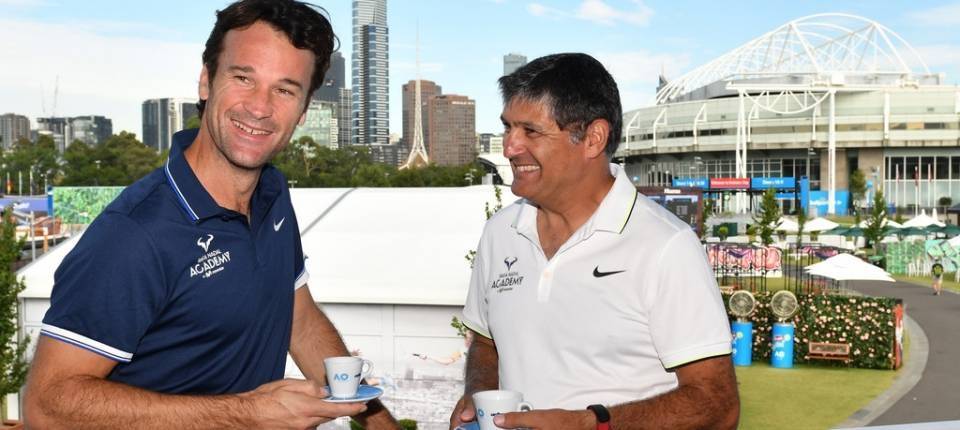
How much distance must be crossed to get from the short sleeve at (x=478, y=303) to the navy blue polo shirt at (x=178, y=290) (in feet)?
2.65

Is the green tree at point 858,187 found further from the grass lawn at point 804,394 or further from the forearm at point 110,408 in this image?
the forearm at point 110,408

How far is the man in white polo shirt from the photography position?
262cm

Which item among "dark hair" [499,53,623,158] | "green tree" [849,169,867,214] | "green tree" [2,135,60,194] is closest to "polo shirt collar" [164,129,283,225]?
"dark hair" [499,53,623,158]

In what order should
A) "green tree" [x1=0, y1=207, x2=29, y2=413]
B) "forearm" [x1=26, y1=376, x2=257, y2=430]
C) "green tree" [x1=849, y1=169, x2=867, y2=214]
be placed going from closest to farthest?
1. "forearm" [x1=26, y1=376, x2=257, y2=430]
2. "green tree" [x1=0, y1=207, x2=29, y2=413]
3. "green tree" [x1=849, y1=169, x2=867, y2=214]

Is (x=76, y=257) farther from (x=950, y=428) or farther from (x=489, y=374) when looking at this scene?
(x=950, y=428)

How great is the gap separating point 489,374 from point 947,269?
3440 centimetres

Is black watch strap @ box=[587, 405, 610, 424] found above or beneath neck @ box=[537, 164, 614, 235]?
beneath

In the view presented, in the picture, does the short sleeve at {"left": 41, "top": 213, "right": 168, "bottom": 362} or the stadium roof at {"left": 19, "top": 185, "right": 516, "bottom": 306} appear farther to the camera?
the stadium roof at {"left": 19, "top": 185, "right": 516, "bottom": 306}

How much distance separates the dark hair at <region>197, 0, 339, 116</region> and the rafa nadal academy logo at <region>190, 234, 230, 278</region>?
49 centimetres

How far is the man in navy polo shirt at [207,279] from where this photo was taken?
2.11 meters

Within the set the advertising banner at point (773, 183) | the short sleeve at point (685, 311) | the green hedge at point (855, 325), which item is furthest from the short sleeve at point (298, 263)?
the advertising banner at point (773, 183)

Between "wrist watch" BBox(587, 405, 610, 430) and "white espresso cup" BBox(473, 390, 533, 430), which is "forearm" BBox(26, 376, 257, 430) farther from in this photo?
"wrist watch" BBox(587, 405, 610, 430)

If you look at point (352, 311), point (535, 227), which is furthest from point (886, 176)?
point (535, 227)

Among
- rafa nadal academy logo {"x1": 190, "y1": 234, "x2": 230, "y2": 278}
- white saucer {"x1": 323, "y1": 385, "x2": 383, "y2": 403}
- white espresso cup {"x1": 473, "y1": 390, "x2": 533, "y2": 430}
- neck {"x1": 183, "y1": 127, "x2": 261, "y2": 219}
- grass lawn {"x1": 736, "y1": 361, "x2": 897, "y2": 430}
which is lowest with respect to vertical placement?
grass lawn {"x1": 736, "y1": 361, "x2": 897, "y2": 430}
